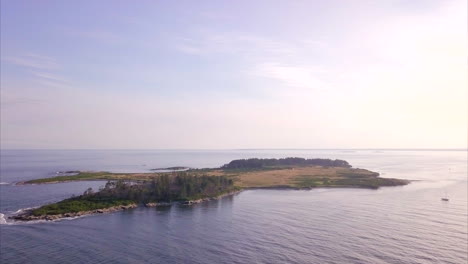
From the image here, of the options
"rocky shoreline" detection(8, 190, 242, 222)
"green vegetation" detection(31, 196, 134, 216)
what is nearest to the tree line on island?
"rocky shoreline" detection(8, 190, 242, 222)

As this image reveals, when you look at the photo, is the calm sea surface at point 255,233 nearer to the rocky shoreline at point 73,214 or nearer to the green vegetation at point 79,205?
the rocky shoreline at point 73,214

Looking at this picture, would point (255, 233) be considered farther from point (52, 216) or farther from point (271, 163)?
point (271, 163)

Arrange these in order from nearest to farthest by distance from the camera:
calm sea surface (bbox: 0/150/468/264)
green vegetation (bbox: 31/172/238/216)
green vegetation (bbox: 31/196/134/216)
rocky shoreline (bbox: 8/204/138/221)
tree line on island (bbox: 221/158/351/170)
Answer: calm sea surface (bbox: 0/150/468/264)
rocky shoreline (bbox: 8/204/138/221)
green vegetation (bbox: 31/196/134/216)
green vegetation (bbox: 31/172/238/216)
tree line on island (bbox: 221/158/351/170)

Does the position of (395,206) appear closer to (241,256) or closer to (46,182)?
(241,256)

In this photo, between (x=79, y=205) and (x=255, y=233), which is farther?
(x=79, y=205)

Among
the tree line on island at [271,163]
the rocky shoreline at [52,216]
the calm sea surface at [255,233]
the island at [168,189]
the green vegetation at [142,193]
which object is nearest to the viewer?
the calm sea surface at [255,233]

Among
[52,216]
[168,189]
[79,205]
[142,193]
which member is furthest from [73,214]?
[168,189]

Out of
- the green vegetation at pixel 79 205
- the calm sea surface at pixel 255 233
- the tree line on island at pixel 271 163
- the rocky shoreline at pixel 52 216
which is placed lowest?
the calm sea surface at pixel 255 233

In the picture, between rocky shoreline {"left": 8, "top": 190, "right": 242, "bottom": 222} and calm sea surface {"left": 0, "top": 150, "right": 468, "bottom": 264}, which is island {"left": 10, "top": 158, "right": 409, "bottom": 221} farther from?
calm sea surface {"left": 0, "top": 150, "right": 468, "bottom": 264}

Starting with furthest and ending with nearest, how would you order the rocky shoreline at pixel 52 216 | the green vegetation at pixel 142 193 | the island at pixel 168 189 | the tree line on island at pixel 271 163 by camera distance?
the tree line on island at pixel 271 163, the green vegetation at pixel 142 193, the island at pixel 168 189, the rocky shoreline at pixel 52 216

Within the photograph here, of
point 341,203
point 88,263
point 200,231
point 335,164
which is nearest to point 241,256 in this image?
point 200,231

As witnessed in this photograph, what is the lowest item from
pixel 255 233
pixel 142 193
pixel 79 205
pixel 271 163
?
pixel 255 233

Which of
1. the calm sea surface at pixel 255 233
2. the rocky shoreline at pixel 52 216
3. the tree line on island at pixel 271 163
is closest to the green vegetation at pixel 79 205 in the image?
the rocky shoreline at pixel 52 216
